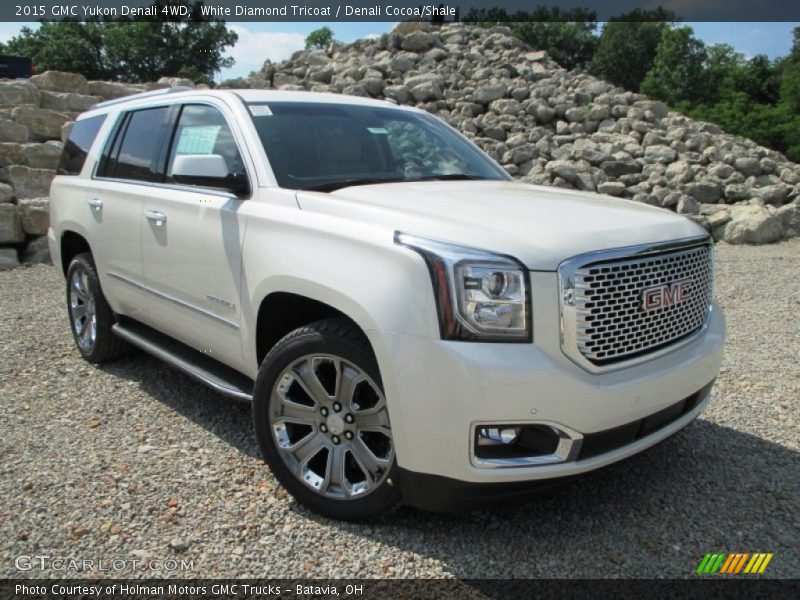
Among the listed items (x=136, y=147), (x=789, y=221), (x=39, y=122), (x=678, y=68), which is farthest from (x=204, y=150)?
(x=678, y=68)

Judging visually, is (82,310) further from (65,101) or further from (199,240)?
(65,101)

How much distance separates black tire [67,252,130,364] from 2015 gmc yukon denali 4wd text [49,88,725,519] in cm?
84

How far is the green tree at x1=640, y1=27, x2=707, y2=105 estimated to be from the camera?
190 feet

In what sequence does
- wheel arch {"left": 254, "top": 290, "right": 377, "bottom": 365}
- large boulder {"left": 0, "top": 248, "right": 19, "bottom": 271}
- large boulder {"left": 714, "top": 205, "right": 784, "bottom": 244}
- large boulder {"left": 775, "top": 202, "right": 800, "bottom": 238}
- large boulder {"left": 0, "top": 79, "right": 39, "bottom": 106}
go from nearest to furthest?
wheel arch {"left": 254, "top": 290, "right": 377, "bottom": 365} < large boulder {"left": 0, "top": 248, "right": 19, "bottom": 271} < large boulder {"left": 714, "top": 205, "right": 784, "bottom": 244} < large boulder {"left": 775, "top": 202, "right": 800, "bottom": 238} < large boulder {"left": 0, "top": 79, "right": 39, "bottom": 106}

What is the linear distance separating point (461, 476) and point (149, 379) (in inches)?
126

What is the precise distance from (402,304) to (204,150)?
2014 mm

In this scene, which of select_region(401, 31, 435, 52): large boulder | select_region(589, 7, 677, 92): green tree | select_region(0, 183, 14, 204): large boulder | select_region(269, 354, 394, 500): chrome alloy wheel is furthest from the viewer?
select_region(589, 7, 677, 92): green tree

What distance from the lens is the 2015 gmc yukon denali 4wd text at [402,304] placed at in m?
2.49

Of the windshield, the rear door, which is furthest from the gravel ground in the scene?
the windshield

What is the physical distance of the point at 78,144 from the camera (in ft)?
17.9

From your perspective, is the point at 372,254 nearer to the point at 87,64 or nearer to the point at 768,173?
the point at 768,173

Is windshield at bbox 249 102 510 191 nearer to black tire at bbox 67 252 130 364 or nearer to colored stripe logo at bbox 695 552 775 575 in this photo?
black tire at bbox 67 252 130 364

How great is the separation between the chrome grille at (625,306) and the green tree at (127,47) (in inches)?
2477

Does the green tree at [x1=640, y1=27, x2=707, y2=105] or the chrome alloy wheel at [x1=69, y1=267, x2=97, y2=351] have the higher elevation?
the green tree at [x1=640, y1=27, x2=707, y2=105]
